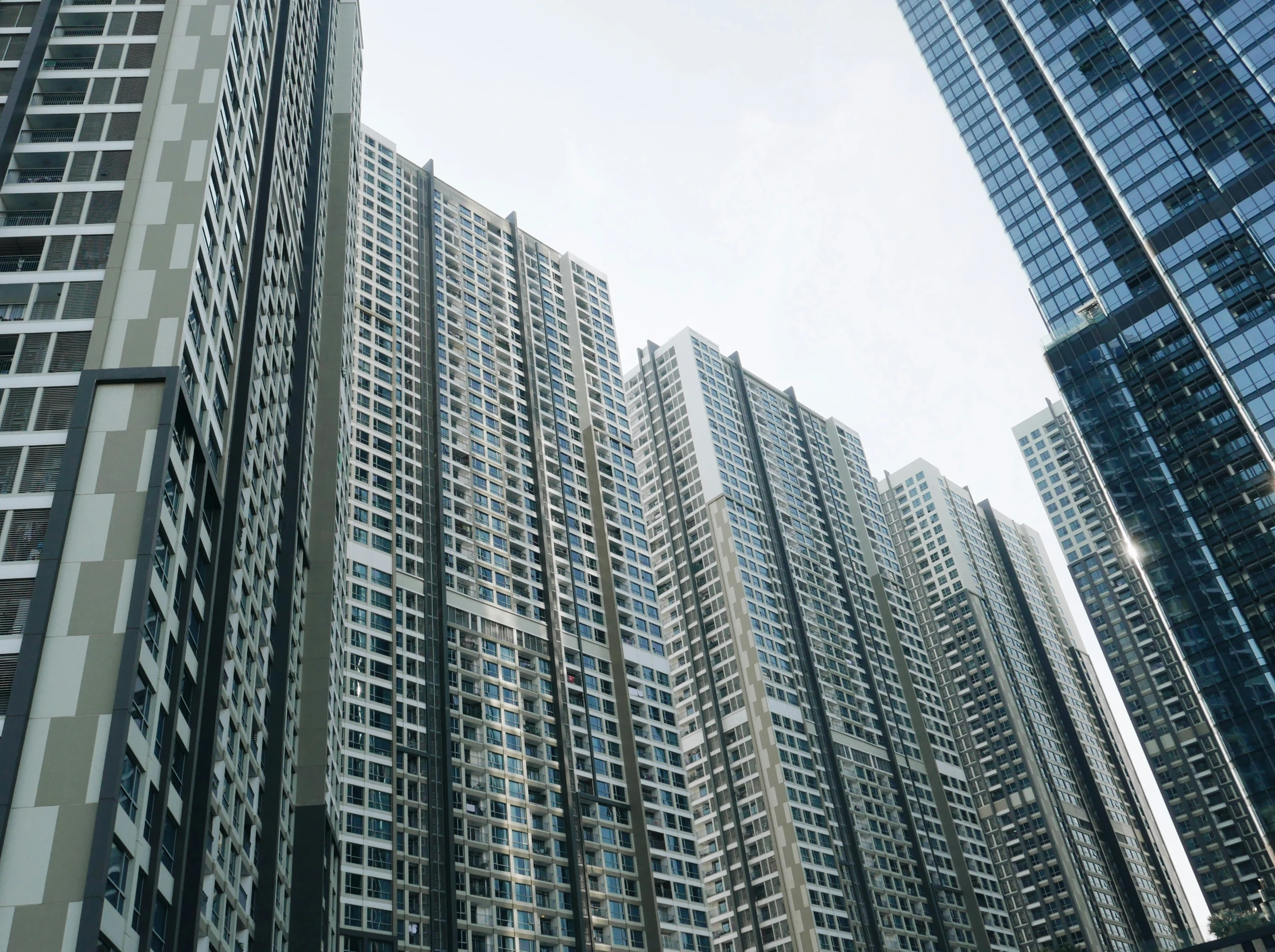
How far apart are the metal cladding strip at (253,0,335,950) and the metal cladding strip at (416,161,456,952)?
10.1 m

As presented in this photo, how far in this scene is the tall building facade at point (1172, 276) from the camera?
9331 cm

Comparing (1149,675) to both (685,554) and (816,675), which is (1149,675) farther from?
(685,554)

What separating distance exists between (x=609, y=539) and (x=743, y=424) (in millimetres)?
47365

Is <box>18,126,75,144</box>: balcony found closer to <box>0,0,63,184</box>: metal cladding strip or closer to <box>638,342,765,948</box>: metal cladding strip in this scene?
<box>0,0,63,184</box>: metal cladding strip

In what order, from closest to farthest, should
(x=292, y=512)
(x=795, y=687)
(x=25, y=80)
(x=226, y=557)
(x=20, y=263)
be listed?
(x=20, y=263)
(x=226, y=557)
(x=25, y=80)
(x=292, y=512)
(x=795, y=687)

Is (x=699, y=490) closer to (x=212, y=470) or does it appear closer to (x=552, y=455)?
(x=552, y=455)

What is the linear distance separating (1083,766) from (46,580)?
170 meters

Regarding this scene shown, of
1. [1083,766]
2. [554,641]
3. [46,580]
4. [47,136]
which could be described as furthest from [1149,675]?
[46,580]

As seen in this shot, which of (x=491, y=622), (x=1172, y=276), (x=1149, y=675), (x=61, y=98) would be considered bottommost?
(x=61, y=98)

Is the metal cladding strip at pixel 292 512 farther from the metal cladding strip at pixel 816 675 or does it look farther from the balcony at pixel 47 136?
the metal cladding strip at pixel 816 675

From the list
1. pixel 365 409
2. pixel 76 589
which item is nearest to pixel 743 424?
pixel 365 409

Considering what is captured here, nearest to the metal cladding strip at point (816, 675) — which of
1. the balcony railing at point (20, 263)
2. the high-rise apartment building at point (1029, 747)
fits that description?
the high-rise apartment building at point (1029, 747)

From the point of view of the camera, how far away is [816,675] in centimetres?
13438

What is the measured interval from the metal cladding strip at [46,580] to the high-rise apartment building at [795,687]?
88.4 metres
